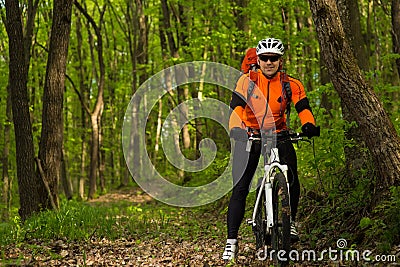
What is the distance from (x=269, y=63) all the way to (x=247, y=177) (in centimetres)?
134

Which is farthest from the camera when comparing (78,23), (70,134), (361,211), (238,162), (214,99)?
(70,134)

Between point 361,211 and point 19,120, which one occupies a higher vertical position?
point 19,120

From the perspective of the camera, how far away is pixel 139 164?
103 feet

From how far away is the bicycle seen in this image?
Result: 18.2 feet

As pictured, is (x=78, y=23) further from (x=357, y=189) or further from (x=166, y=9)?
(x=357, y=189)

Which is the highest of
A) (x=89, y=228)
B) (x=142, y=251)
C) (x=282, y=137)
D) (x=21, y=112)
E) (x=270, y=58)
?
(x=270, y=58)

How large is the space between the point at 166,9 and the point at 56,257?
1511 cm

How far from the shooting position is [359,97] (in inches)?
252

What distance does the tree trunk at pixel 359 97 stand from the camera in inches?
247

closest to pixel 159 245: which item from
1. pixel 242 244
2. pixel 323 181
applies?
pixel 242 244

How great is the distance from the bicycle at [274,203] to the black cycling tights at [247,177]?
0.39 ft

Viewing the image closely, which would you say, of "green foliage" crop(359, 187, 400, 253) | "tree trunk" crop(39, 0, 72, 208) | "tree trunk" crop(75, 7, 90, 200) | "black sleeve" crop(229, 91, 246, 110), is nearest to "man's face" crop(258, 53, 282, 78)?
"black sleeve" crop(229, 91, 246, 110)

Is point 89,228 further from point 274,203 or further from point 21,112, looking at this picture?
point 274,203

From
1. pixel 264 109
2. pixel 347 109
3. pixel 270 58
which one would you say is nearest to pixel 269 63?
pixel 270 58
